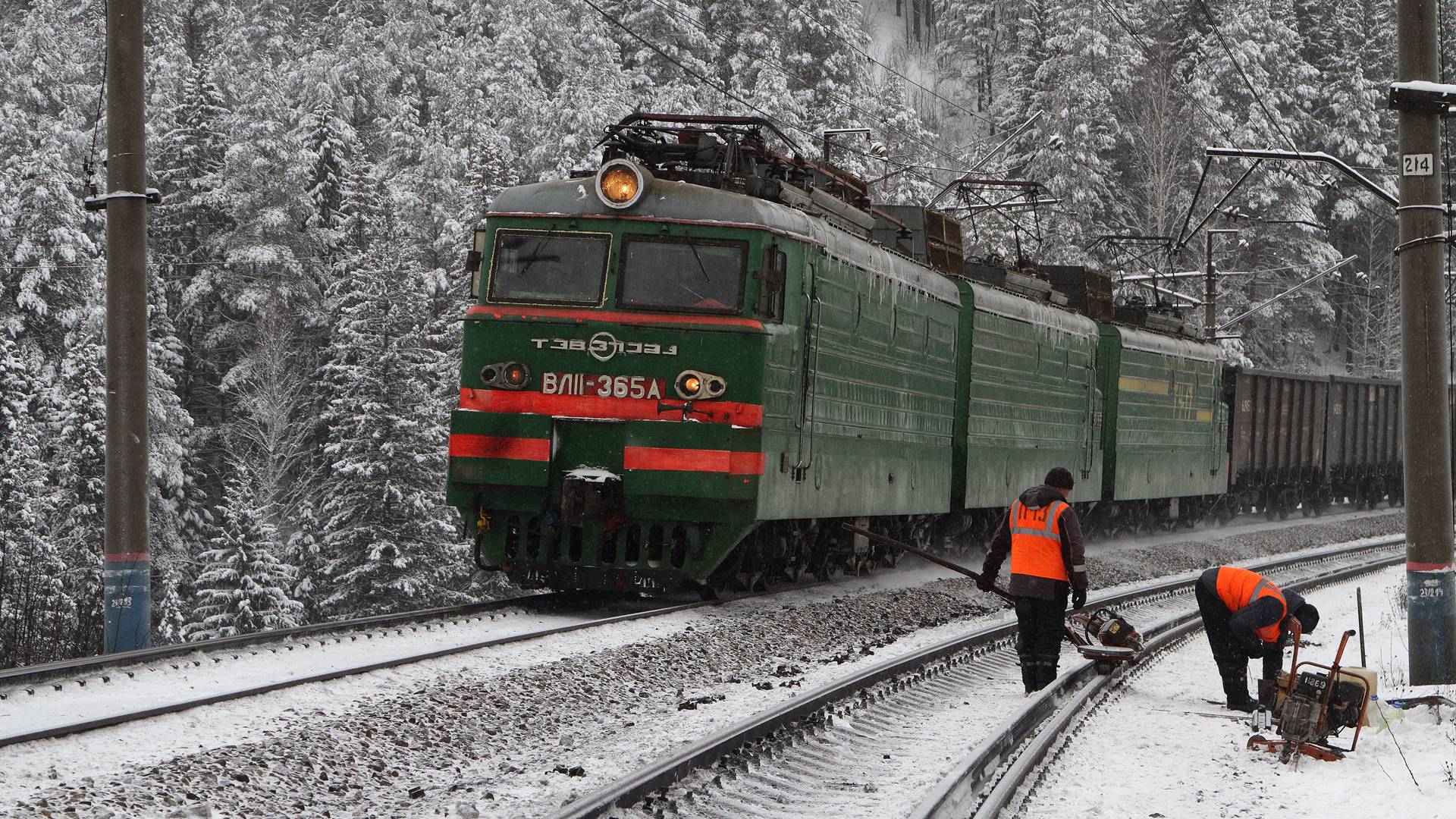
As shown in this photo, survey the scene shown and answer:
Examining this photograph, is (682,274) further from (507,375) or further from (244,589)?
(244,589)

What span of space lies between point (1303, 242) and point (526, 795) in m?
61.7

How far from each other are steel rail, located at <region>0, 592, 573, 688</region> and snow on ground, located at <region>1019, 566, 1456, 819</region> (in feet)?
15.7

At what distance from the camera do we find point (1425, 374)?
1033 centimetres

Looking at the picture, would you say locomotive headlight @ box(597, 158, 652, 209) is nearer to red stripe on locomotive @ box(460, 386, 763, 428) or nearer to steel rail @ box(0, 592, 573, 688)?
red stripe on locomotive @ box(460, 386, 763, 428)

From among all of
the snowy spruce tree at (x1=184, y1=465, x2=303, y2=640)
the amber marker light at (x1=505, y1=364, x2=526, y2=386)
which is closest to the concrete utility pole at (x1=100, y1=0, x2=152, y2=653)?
the amber marker light at (x1=505, y1=364, x2=526, y2=386)

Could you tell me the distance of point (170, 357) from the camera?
41156mm

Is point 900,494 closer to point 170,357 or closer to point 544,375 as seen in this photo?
point 544,375

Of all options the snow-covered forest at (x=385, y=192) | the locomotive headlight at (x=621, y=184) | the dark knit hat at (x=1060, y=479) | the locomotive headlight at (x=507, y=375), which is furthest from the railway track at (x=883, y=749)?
the snow-covered forest at (x=385, y=192)

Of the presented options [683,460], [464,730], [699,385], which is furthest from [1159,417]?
Answer: [464,730]

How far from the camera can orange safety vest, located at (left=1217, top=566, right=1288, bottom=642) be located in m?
9.54

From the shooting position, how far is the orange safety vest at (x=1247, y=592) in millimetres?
9539

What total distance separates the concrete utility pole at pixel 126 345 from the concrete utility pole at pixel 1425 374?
27.0 ft

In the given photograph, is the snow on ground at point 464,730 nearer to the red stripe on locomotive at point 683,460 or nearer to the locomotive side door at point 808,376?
the red stripe on locomotive at point 683,460

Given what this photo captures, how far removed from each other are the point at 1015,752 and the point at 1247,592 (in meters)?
2.36
